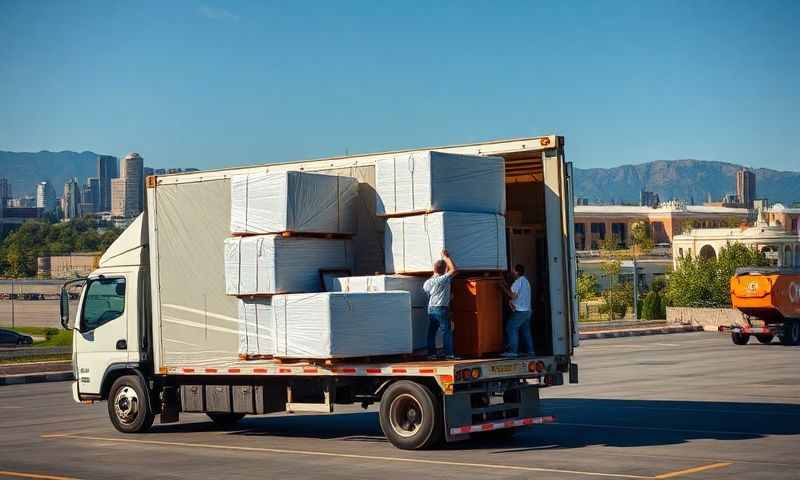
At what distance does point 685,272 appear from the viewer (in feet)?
209

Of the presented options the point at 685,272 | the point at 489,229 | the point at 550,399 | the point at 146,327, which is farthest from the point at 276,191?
the point at 685,272

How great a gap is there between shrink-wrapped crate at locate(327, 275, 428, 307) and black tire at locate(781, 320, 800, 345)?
2893cm

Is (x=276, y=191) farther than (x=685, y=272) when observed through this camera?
No

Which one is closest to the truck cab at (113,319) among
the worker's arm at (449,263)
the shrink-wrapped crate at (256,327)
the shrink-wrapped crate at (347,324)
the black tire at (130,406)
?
the black tire at (130,406)

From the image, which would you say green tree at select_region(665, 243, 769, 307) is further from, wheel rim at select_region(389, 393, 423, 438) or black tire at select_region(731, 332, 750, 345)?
wheel rim at select_region(389, 393, 423, 438)

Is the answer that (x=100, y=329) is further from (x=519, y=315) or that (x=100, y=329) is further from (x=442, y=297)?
(x=519, y=315)

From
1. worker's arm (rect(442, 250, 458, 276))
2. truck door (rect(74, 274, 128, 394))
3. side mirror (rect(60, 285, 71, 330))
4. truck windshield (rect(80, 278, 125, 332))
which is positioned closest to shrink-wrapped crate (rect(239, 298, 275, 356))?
worker's arm (rect(442, 250, 458, 276))

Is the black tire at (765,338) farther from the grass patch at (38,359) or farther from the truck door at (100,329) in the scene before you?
the truck door at (100,329)

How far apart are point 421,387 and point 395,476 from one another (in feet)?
6.62

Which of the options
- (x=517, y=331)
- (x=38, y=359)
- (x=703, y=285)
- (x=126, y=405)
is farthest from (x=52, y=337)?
(x=517, y=331)

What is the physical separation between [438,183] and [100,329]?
7033 mm

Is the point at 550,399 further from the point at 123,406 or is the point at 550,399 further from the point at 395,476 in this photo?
the point at 395,476

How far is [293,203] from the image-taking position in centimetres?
A: 1627

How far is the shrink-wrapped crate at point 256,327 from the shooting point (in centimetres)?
1655
